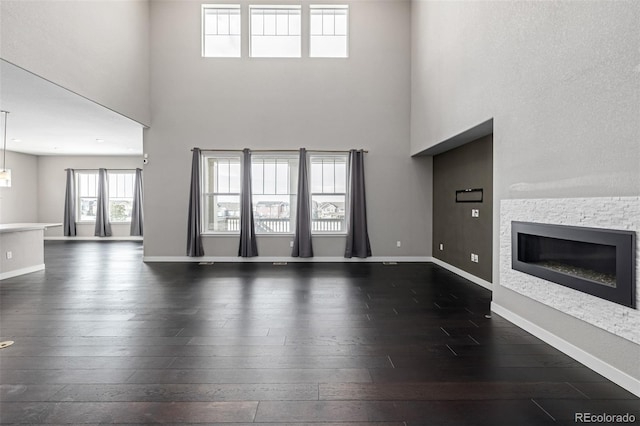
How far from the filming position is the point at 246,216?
6984 millimetres

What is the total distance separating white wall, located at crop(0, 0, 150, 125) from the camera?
12.4ft

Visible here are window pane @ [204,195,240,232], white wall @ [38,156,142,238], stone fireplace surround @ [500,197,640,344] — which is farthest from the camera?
white wall @ [38,156,142,238]

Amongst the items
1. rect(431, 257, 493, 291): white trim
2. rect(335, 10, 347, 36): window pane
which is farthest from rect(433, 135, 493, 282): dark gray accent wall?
rect(335, 10, 347, 36): window pane

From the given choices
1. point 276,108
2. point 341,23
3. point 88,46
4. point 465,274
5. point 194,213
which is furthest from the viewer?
point 341,23

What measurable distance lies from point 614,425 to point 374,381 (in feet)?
4.15

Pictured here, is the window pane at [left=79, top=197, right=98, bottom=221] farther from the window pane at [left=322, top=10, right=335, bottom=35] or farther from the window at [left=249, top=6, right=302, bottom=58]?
the window pane at [left=322, top=10, right=335, bottom=35]

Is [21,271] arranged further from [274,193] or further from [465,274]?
[465,274]

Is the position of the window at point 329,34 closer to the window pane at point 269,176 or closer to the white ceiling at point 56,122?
the window pane at point 269,176

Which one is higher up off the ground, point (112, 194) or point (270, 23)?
point (270, 23)

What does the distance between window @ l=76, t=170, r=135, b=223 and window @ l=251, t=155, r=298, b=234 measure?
20.6ft

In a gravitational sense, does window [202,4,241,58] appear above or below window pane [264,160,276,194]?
above

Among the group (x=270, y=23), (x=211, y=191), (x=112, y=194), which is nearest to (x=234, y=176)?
(x=211, y=191)

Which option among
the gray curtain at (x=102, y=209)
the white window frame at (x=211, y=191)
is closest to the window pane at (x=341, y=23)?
the white window frame at (x=211, y=191)

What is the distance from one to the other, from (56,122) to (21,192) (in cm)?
589
